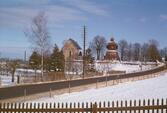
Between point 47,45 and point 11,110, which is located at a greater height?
point 47,45

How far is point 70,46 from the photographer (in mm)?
124750

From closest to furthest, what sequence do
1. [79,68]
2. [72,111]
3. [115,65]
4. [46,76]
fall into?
[72,111], [46,76], [79,68], [115,65]

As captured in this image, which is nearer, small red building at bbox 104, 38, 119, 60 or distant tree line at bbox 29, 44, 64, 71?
distant tree line at bbox 29, 44, 64, 71

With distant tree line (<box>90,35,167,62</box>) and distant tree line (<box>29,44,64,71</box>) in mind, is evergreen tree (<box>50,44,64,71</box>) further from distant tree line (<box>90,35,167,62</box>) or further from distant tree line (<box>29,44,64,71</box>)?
distant tree line (<box>90,35,167,62</box>)

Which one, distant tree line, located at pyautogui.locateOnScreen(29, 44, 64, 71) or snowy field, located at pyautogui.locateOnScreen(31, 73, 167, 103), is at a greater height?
A: distant tree line, located at pyautogui.locateOnScreen(29, 44, 64, 71)

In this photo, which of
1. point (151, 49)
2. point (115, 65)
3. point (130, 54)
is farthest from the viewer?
point (130, 54)

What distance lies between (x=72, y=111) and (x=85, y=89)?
2739cm

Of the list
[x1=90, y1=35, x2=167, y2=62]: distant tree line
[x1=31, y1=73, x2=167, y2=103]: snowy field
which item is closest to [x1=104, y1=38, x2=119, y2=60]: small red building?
[x1=90, y1=35, x2=167, y2=62]: distant tree line

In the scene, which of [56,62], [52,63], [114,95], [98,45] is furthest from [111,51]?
[114,95]

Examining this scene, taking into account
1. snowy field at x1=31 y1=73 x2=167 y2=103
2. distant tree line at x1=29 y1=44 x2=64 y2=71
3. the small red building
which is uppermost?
the small red building

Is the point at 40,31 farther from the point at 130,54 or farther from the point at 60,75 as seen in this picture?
the point at 130,54

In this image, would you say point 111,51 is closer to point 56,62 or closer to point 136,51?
point 136,51

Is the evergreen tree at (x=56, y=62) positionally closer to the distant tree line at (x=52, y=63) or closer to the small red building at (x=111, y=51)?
the distant tree line at (x=52, y=63)

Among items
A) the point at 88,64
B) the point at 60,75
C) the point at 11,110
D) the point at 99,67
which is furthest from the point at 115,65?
the point at 11,110
